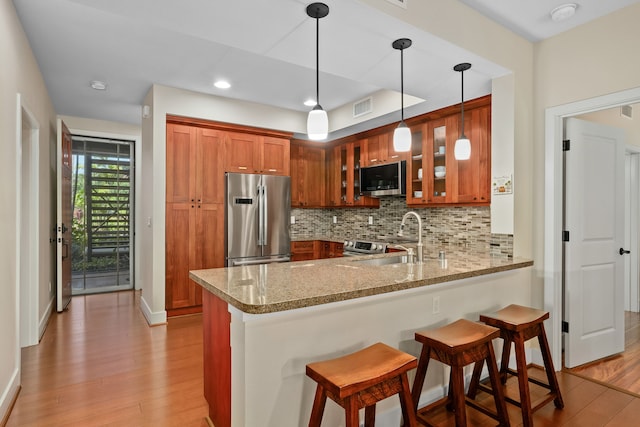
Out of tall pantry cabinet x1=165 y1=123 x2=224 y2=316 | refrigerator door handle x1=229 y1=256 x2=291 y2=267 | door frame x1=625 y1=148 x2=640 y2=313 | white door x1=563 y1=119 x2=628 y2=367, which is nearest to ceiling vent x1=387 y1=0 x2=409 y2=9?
white door x1=563 y1=119 x2=628 y2=367

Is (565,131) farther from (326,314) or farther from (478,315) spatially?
(326,314)

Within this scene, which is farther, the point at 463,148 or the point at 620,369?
the point at 620,369

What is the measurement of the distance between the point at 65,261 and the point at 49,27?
301cm

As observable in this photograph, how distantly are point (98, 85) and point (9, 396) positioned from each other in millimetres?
3129

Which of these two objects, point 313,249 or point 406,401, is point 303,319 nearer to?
point 406,401

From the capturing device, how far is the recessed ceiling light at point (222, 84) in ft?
12.9

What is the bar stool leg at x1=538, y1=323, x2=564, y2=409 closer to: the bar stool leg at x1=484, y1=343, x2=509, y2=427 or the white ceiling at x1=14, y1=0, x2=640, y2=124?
the bar stool leg at x1=484, y1=343, x2=509, y2=427

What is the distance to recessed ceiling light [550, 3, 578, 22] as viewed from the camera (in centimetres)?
247

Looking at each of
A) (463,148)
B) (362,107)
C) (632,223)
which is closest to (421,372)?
(463,148)

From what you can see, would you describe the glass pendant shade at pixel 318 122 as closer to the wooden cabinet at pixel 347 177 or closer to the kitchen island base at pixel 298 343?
the kitchen island base at pixel 298 343

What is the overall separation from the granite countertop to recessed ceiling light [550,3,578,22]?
1.81 meters

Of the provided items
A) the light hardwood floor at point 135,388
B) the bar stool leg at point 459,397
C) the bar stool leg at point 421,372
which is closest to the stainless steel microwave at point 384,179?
the light hardwood floor at point 135,388

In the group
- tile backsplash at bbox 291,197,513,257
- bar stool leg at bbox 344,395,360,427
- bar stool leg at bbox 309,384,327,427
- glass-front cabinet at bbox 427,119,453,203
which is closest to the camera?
bar stool leg at bbox 344,395,360,427

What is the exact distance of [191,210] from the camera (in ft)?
14.1
